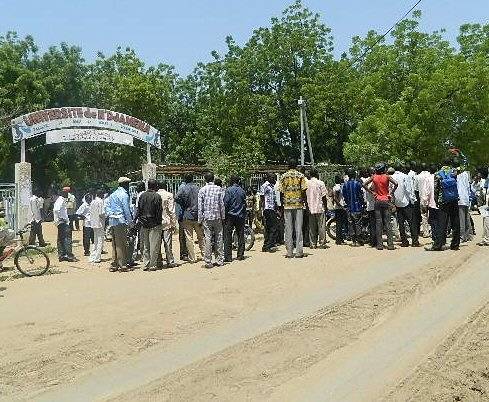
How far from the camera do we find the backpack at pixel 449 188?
12.1 m

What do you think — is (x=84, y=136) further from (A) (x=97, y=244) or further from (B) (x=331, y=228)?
(B) (x=331, y=228)

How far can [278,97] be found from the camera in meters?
37.4

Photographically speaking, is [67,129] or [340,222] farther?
[67,129]

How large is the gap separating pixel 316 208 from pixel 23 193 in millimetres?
8086

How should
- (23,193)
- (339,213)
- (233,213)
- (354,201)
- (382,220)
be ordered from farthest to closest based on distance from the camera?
(23,193) → (339,213) → (354,201) → (382,220) → (233,213)

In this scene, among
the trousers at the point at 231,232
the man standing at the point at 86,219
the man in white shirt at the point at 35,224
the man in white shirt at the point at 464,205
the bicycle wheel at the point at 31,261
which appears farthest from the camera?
the man in white shirt at the point at 35,224

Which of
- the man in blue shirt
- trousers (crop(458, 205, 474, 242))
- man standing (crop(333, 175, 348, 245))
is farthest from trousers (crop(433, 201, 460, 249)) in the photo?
man standing (crop(333, 175, 348, 245))

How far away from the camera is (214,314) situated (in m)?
8.09

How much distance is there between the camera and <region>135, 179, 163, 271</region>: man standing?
1188cm

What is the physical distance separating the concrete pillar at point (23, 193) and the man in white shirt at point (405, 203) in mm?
9606

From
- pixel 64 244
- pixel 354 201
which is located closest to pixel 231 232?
pixel 354 201

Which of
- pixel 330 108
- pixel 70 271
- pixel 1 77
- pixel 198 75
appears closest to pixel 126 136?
pixel 70 271

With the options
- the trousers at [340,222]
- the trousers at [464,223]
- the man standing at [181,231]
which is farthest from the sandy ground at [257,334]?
the trousers at [340,222]

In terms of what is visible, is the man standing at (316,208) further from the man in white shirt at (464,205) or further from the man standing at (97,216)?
the man standing at (97,216)
